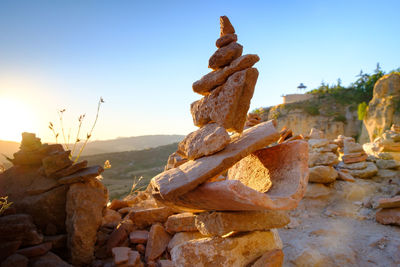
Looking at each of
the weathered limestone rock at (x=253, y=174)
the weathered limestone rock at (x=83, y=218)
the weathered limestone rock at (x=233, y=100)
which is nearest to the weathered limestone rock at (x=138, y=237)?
the weathered limestone rock at (x=83, y=218)

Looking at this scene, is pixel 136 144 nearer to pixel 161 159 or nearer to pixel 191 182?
pixel 161 159

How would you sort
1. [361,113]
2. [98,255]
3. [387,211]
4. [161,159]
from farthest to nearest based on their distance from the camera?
[161,159]
[361,113]
[387,211]
[98,255]

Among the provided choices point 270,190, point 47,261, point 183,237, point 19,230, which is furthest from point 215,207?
point 19,230

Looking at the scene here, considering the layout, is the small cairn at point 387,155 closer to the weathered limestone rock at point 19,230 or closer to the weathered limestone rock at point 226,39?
the weathered limestone rock at point 226,39

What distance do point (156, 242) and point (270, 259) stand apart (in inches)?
85.6

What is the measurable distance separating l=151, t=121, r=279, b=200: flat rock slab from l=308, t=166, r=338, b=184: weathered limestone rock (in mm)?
5821

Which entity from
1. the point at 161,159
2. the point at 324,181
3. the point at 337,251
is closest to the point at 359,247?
the point at 337,251

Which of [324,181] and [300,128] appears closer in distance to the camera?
[324,181]

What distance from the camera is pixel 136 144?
8444 cm

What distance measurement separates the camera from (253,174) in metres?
2.76

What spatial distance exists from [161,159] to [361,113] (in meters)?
26.5

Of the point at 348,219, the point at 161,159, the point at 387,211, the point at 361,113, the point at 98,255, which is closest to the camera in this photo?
the point at 98,255

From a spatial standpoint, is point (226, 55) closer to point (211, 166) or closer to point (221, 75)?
point (221, 75)

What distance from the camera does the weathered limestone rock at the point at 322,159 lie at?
7455mm
